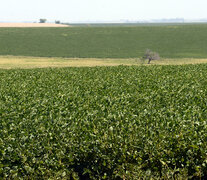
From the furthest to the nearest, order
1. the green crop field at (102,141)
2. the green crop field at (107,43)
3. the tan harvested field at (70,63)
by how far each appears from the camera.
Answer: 1. the green crop field at (107,43)
2. the tan harvested field at (70,63)
3. the green crop field at (102,141)

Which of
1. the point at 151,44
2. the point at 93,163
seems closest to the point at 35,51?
the point at 151,44

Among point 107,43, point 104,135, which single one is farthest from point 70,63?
point 104,135

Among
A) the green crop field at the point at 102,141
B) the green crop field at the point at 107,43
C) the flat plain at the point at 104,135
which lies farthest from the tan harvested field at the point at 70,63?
the green crop field at the point at 102,141

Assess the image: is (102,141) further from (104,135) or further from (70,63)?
(70,63)

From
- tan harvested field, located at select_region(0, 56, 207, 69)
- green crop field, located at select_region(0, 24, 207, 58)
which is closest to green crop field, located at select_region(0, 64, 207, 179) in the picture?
tan harvested field, located at select_region(0, 56, 207, 69)

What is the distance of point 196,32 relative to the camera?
115m

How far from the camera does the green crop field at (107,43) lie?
3455 inches

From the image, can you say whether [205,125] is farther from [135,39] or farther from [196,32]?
[196,32]

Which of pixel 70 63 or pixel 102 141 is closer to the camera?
pixel 102 141

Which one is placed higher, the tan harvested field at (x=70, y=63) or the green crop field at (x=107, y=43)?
the green crop field at (x=107, y=43)

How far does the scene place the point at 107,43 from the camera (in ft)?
337

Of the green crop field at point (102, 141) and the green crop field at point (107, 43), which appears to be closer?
the green crop field at point (102, 141)

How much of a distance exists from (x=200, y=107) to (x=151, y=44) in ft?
292

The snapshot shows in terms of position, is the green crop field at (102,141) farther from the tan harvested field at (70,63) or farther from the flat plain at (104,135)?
the tan harvested field at (70,63)
